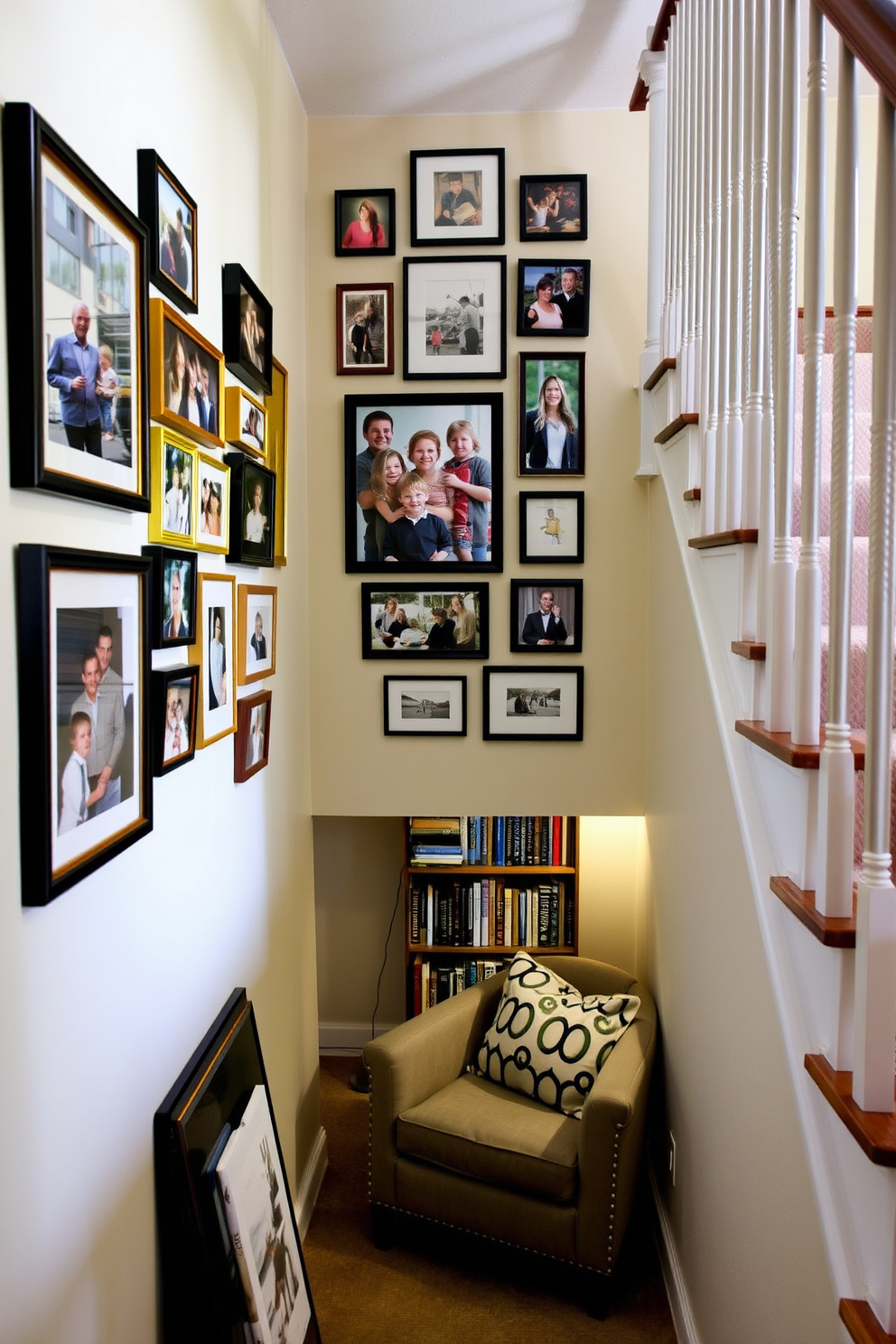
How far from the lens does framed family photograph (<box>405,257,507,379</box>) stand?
111 inches

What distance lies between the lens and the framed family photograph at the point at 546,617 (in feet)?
9.45

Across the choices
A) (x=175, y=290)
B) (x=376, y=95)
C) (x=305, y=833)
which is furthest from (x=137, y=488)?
(x=376, y=95)

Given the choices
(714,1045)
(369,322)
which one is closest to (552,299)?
(369,322)

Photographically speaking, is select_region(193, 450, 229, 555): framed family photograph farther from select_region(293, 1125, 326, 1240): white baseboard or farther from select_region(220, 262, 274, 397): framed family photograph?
select_region(293, 1125, 326, 1240): white baseboard

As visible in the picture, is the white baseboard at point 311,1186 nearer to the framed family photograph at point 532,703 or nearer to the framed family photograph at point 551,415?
the framed family photograph at point 532,703

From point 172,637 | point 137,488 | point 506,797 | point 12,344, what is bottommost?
point 506,797

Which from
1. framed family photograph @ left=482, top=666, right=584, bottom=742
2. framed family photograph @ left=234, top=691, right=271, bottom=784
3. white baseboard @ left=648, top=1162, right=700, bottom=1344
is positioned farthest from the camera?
framed family photograph @ left=482, top=666, right=584, bottom=742

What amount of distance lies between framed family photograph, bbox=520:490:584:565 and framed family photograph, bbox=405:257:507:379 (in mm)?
400

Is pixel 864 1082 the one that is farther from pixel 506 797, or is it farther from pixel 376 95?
pixel 376 95

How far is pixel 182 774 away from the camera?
5.47 feet

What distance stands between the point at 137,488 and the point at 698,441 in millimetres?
1202

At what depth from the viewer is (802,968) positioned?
4.43 ft

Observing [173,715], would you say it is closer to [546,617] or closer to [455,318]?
[546,617]

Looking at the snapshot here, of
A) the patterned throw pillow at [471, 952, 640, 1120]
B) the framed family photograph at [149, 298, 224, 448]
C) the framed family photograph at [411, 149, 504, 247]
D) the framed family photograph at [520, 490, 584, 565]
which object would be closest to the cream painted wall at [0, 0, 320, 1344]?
the framed family photograph at [149, 298, 224, 448]
